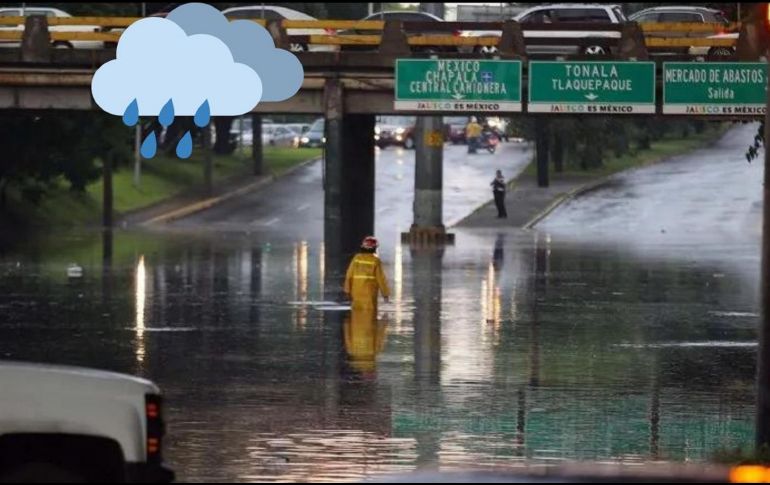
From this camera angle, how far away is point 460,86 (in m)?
35.5

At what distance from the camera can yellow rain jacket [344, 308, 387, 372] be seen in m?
20.3

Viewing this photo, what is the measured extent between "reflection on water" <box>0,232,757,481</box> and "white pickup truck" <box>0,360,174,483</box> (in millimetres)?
3848

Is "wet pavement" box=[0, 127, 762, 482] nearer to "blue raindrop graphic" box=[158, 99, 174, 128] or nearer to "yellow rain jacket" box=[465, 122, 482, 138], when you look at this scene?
"blue raindrop graphic" box=[158, 99, 174, 128]

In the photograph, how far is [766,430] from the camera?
1220 centimetres

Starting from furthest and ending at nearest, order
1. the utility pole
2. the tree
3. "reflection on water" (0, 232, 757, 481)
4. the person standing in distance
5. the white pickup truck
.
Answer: the person standing in distance
the tree
"reflection on water" (0, 232, 757, 481)
the utility pole
the white pickup truck

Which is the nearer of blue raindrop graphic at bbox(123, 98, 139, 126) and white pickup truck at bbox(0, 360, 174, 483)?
white pickup truck at bbox(0, 360, 174, 483)

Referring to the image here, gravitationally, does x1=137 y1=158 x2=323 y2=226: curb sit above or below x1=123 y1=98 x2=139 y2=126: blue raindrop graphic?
below

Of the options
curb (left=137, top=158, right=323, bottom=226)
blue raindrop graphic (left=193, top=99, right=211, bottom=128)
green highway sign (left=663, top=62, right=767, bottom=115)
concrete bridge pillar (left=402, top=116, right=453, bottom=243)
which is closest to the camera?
green highway sign (left=663, top=62, right=767, bottom=115)

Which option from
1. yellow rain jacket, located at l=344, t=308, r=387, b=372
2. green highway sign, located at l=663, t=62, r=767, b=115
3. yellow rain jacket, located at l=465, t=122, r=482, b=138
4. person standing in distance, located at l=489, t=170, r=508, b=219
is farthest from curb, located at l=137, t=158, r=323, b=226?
yellow rain jacket, located at l=344, t=308, r=387, b=372

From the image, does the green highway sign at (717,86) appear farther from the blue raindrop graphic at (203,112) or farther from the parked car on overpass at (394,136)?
the parked car on overpass at (394,136)

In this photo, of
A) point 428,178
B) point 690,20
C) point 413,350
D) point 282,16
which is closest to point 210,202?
point 428,178

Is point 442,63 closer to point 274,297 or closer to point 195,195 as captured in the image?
point 274,297

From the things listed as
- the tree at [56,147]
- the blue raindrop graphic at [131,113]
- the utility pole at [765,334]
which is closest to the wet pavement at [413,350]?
the utility pole at [765,334]

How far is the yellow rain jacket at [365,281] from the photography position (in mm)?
24375
